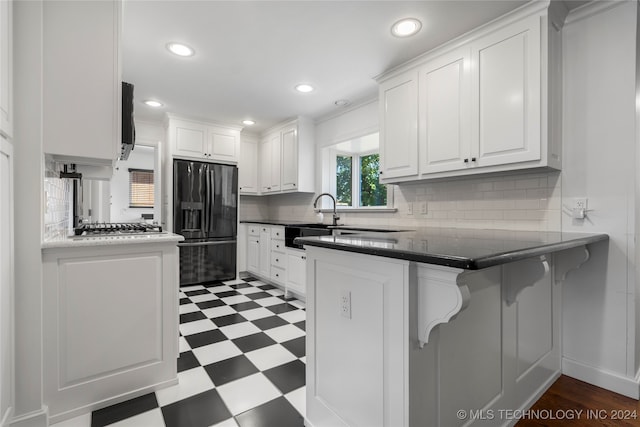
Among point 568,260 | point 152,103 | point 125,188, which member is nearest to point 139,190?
point 125,188

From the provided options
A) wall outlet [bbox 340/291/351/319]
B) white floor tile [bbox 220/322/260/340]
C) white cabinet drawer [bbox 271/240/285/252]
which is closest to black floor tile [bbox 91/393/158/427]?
white floor tile [bbox 220/322/260/340]

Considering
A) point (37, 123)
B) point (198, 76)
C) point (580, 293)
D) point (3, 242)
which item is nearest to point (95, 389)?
point (3, 242)

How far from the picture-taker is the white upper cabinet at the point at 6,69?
1133 mm

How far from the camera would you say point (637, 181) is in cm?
173

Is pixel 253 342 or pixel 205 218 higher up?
pixel 205 218

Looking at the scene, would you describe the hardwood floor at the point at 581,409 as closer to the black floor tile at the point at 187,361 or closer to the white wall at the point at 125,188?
the black floor tile at the point at 187,361

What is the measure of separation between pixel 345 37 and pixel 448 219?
1.69m

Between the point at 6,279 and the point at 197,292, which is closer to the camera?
the point at 6,279

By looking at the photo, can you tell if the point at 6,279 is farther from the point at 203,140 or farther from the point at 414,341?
the point at 203,140

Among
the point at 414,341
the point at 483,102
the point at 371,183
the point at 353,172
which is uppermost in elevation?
the point at 483,102

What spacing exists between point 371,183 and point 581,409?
274 centimetres

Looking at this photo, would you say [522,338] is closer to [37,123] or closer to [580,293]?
[580,293]

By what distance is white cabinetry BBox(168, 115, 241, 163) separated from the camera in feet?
13.2

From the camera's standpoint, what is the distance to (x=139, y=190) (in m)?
5.77
